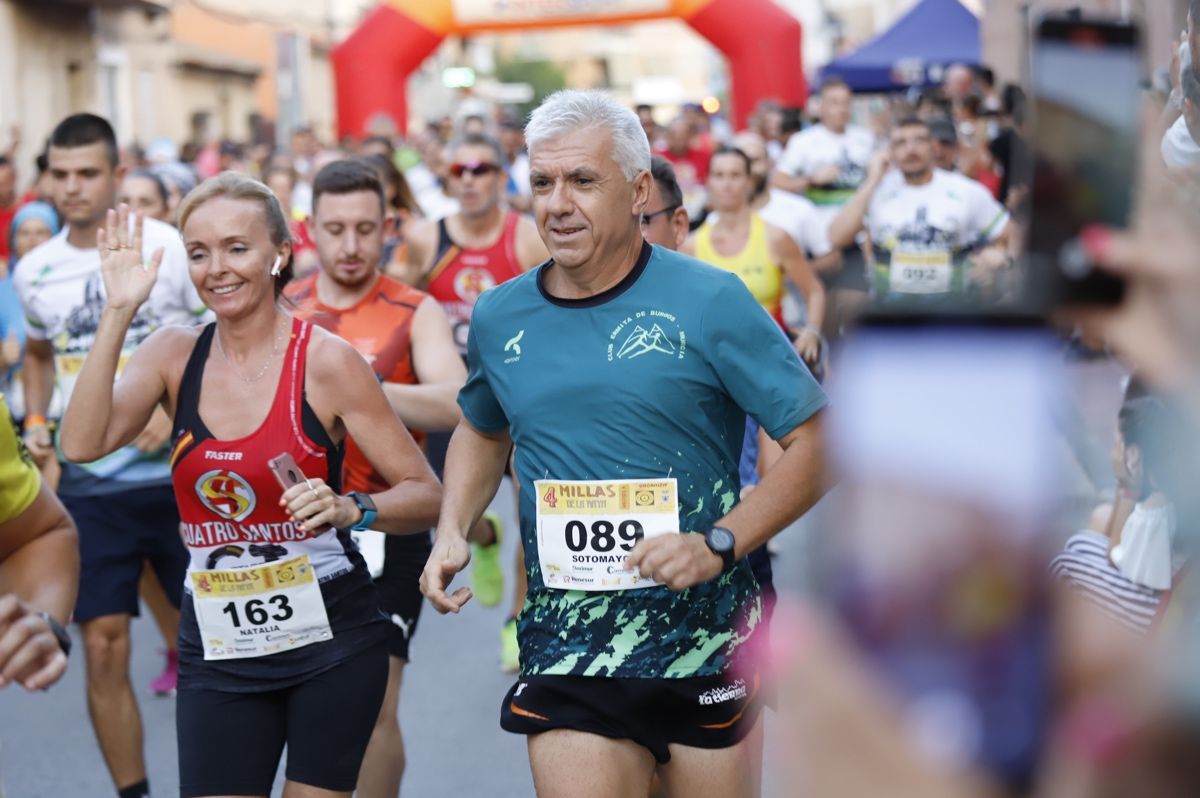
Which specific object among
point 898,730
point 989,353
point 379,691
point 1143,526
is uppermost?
point 989,353

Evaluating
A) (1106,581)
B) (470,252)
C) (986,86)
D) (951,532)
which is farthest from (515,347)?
(986,86)

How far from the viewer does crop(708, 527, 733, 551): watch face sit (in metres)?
3.26

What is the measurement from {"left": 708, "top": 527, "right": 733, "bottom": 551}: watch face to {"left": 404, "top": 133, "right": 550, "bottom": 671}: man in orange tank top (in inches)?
143

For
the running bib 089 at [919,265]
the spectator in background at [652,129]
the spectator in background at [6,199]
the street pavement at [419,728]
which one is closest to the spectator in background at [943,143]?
the running bib 089 at [919,265]

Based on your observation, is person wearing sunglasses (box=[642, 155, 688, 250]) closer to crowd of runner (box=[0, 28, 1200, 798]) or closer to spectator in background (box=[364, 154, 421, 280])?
crowd of runner (box=[0, 28, 1200, 798])

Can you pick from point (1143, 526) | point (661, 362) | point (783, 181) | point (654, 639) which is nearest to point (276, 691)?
point (654, 639)

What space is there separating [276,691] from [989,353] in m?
2.92

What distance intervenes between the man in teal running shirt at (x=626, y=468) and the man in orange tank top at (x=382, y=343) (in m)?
1.24

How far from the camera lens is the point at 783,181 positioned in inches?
525

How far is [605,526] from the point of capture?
3484mm

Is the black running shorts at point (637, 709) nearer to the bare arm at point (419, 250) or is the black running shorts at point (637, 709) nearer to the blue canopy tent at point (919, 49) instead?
the bare arm at point (419, 250)

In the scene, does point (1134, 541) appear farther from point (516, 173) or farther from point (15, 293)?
point (516, 173)

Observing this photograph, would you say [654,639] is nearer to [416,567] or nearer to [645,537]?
[645,537]

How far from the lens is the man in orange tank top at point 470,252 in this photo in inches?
279
